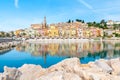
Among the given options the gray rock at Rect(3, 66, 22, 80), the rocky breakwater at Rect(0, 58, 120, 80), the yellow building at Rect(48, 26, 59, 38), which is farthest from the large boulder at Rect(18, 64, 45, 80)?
the yellow building at Rect(48, 26, 59, 38)

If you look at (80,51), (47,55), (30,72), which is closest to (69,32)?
(80,51)

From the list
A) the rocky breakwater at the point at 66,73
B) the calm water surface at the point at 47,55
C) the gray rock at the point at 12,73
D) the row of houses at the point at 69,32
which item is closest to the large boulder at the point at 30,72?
the rocky breakwater at the point at 66,73

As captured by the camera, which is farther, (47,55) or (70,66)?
(47,55)

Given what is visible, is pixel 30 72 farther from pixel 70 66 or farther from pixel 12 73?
pixel 70 66

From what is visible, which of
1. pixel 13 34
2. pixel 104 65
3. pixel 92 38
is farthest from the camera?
pixel 13 34

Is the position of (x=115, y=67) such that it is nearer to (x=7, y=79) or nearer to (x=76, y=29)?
(x=7, y=79)

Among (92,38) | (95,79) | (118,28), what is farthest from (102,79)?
(118,28)

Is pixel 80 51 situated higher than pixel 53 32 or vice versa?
pixel 53 32

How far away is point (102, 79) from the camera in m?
7.57

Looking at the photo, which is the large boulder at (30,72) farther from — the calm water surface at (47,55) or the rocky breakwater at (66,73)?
the calm water surface at (47,55)

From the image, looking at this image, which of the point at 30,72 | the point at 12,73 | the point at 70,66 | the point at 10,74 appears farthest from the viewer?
the point at 30,72

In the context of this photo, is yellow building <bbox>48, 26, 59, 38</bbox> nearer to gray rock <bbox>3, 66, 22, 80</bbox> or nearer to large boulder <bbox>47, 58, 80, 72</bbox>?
large boulder <bbox>47, 58, 80, 72</bbox>

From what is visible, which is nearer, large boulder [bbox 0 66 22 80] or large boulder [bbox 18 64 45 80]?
large boulder [bbox 0 66 22 80]

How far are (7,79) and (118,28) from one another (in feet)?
468
